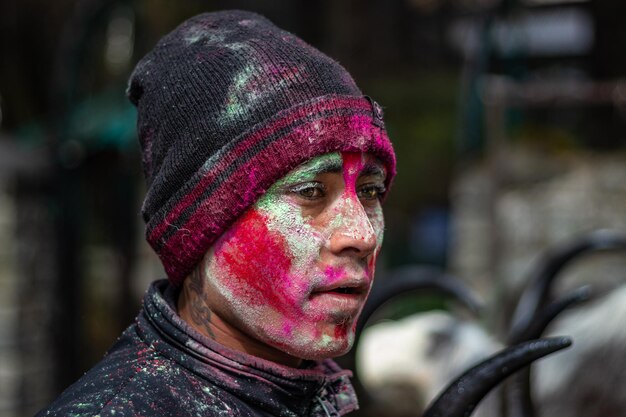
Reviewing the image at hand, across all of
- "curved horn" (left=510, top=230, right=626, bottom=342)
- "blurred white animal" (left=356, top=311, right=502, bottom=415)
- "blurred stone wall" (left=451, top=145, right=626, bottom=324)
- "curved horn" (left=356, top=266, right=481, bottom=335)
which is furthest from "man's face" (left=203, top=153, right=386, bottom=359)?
"blurred stone wall" (left=451, top=145, right=626, bottom=324)

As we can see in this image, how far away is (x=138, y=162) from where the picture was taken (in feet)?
20.5

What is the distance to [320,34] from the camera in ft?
25.9

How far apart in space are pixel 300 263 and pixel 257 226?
0.11 metres

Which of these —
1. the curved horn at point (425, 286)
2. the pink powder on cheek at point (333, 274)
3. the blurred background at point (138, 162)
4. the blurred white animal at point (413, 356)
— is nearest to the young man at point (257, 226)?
the pink powder on cheek at point (333, 274)

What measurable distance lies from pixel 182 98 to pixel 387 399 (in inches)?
119

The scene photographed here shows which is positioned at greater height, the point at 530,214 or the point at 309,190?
the point at 309,190

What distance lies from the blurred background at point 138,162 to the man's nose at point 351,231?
274cm

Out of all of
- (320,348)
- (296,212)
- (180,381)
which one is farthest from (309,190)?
(180,381)

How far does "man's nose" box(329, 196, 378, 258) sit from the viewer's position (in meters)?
1.77

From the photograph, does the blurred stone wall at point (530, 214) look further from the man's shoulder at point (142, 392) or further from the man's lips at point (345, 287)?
the man's shoulder at point (142, 392)

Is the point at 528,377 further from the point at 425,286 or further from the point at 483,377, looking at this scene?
the point at 425,286

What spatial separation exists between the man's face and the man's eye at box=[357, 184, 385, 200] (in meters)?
0.09

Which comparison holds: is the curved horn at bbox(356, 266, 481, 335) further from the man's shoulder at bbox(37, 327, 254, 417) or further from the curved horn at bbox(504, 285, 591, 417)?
the man's shoulder at bbox(37, 327, 254, 417)

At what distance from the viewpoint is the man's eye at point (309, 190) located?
180cm
